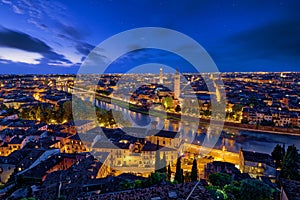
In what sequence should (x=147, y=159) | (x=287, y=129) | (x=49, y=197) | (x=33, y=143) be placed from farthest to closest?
(x=287, y=129) → (x=33, y=143) → (x=147, y=159) → (x=49, y=197)

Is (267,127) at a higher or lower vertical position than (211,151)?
higher

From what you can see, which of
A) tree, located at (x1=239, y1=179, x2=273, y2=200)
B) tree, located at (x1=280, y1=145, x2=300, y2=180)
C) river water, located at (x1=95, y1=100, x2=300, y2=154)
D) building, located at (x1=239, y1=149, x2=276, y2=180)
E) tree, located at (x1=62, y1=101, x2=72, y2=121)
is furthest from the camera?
tree, located at (x1=62, y1=101, x2=72, y2=121)

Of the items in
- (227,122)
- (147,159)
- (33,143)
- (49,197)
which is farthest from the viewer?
(227,122)

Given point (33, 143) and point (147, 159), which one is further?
point (33, 143)

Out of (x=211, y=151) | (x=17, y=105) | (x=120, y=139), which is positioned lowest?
(x=211, y=151)

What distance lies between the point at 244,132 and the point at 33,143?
392 inches

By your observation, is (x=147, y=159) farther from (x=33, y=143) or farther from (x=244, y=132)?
(x=244, y=132)

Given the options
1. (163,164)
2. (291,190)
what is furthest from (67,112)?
(291,190)

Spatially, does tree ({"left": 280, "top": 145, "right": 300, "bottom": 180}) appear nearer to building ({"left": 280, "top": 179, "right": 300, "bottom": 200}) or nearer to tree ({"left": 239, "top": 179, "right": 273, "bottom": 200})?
tree ({"left": 239, "top": 179, "right": 273, "bottom": 200})

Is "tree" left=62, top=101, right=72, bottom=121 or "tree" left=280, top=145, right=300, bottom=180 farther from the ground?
"tree" left=62, top=101, right=72, bottom=121

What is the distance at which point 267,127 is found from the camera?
Answer: 10.9 m

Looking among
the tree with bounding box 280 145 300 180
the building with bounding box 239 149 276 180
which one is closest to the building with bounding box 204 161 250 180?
the building with bounding box 239 149 276 180

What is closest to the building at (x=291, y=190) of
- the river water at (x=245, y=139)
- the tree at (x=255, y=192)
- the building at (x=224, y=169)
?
the tree at (x=255, y=192)

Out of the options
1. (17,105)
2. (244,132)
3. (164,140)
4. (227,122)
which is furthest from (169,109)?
(17,105)
